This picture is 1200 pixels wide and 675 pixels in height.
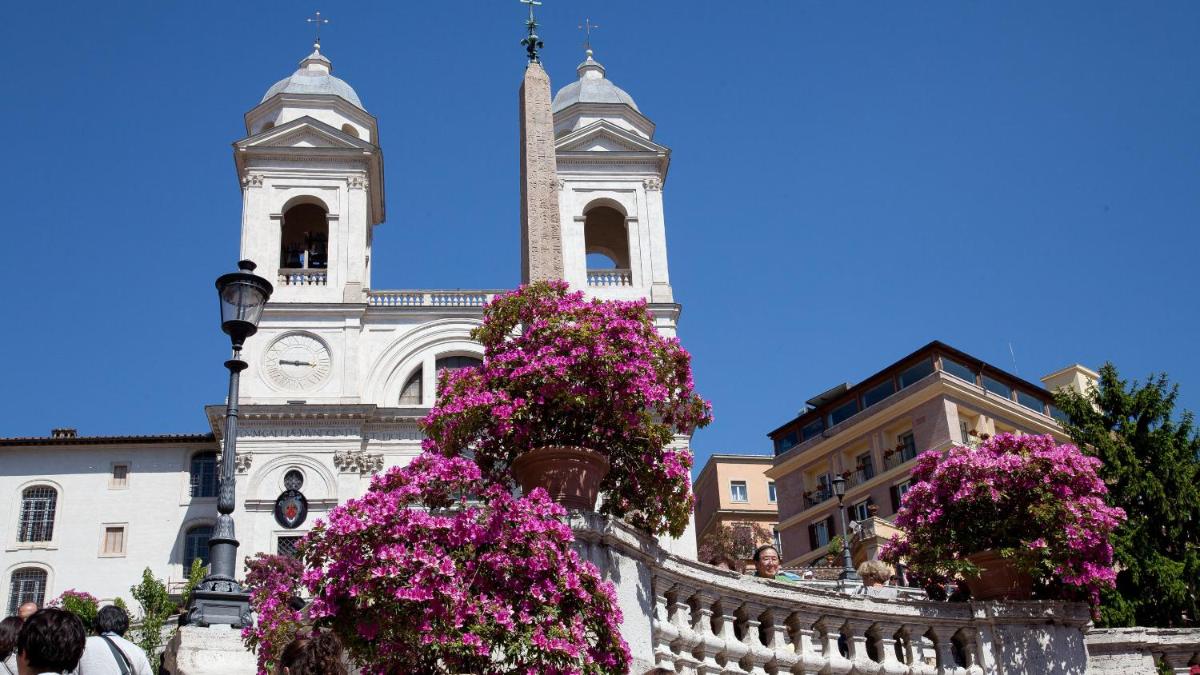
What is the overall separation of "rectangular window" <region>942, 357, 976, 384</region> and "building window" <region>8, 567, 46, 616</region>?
35355mm

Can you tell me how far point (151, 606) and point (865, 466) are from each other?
3045 cm

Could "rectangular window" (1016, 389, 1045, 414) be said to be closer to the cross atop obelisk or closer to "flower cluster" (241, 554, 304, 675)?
the cross atop obelisk

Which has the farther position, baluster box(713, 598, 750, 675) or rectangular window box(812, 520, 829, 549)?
rectangular window box(812, 520, 829, 549)

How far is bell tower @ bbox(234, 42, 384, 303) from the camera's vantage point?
5003 cm

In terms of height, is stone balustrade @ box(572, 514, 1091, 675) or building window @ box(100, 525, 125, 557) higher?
building window @ box(100, 525, 125, 557)

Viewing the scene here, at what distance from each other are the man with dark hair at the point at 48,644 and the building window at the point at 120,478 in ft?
155

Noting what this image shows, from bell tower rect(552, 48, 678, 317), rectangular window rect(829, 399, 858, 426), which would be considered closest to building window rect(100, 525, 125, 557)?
bell tower rect(552, 48, 678, 317)

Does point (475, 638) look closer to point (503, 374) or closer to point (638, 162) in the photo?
point (503, 374)

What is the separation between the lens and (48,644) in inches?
267

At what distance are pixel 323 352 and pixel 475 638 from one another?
125 feet

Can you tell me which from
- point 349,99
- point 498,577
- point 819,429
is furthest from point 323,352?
point 498,577

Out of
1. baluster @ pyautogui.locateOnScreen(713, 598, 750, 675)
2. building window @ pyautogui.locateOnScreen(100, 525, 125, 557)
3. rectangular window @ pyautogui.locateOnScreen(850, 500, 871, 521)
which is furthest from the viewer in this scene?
rectangular window @ pyautogui.locateOnScreen(850, 500, 871, 521)

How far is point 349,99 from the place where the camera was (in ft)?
180

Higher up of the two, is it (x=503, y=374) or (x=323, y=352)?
(x=323, y=352)
